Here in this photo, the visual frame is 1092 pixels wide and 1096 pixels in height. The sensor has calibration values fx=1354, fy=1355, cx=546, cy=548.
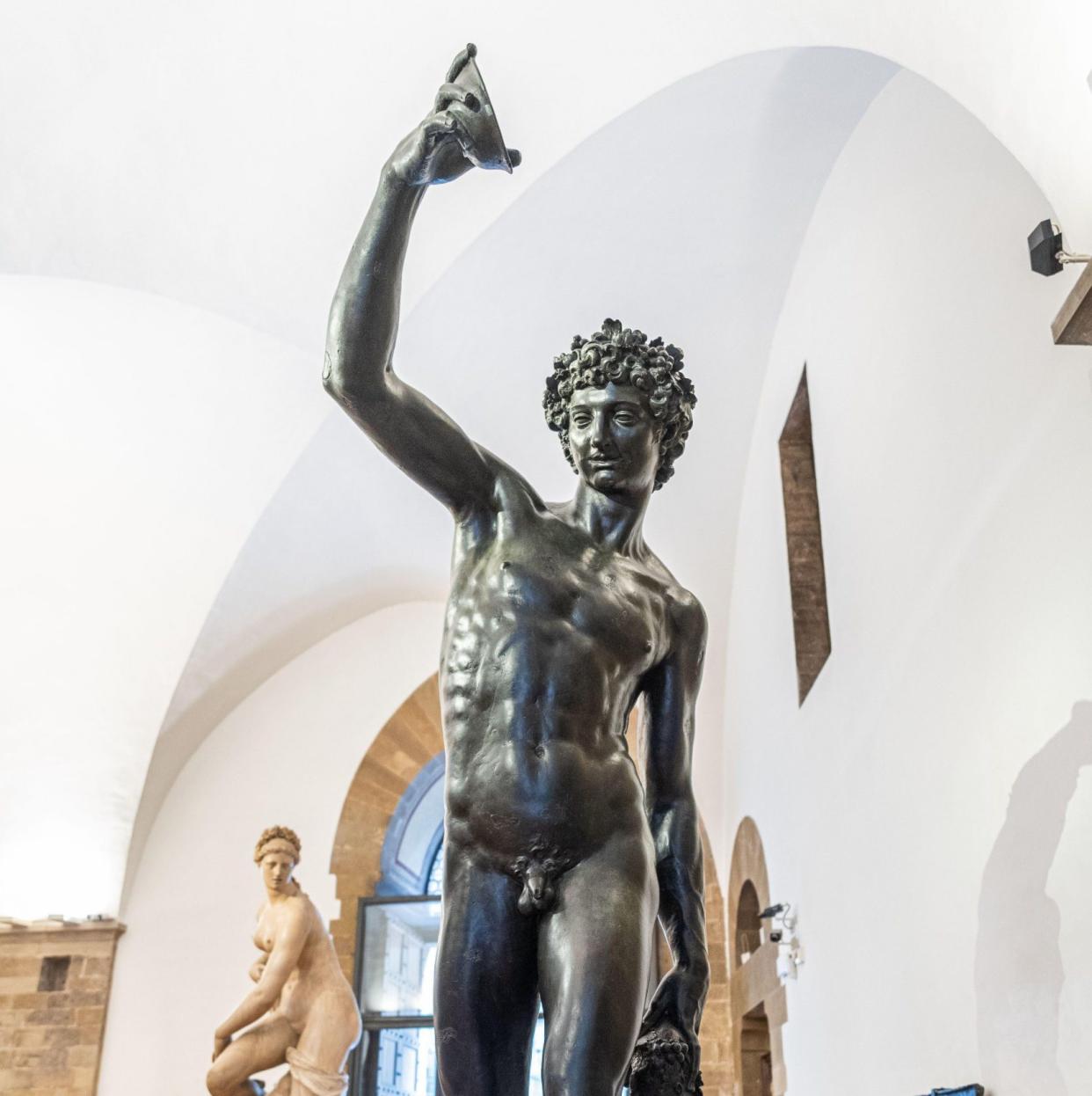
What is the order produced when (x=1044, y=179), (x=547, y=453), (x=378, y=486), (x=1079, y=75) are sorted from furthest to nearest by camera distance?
1. (x=378, y=486)
2. (x=547, y=453)
3. (x=1044, y=179)
4. (x=1079, y=75)

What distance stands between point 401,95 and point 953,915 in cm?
489

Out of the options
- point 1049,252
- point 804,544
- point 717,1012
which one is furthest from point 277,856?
point 1049,252

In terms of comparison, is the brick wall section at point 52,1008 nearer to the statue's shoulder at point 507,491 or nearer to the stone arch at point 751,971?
the stone arch at point 751,971

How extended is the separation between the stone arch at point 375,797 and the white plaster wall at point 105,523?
1.57 meters

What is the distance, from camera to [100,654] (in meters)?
9.76

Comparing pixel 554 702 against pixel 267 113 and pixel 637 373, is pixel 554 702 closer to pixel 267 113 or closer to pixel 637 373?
pixel 637 373

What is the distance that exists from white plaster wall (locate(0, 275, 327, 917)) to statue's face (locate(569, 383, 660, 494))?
6207 millimetres

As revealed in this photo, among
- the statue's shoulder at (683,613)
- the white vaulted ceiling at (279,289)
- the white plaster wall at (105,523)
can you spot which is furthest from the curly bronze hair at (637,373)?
the white plaster wall at (105,523)

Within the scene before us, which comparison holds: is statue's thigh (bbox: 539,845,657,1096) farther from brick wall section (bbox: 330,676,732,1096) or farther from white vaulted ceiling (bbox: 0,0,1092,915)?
brick wall section (bbox: 330,676,732,1096)

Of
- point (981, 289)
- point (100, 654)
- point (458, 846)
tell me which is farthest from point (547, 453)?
point (458, 846)

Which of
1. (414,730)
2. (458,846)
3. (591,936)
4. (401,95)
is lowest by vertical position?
(591,936)

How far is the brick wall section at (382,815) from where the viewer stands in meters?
9.05

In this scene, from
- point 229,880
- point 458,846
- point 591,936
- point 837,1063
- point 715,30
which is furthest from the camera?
point 229,880

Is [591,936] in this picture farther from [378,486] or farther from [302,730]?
[302,730]
